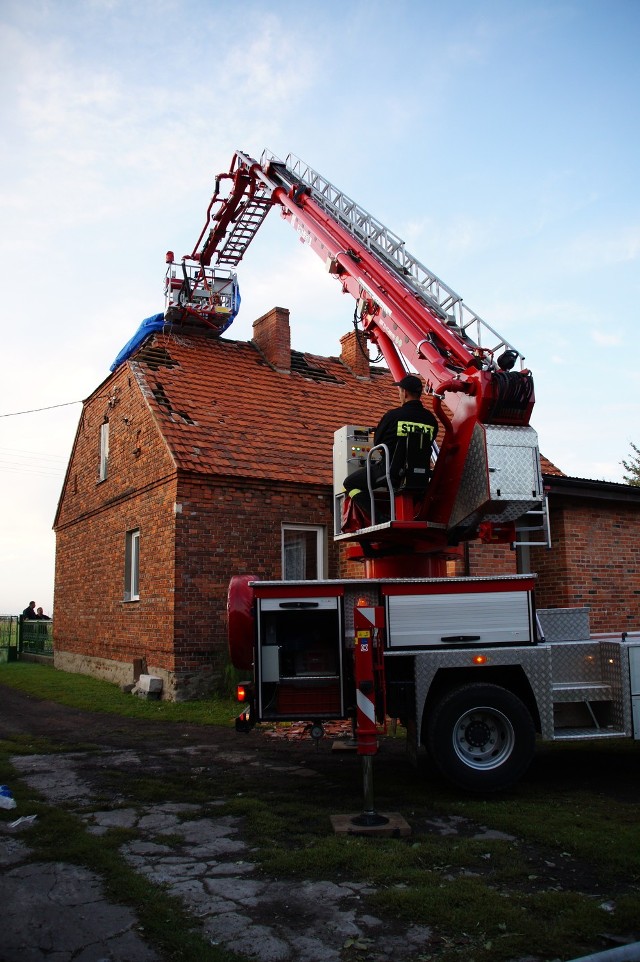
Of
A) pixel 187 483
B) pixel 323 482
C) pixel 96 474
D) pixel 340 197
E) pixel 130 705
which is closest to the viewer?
pixel 340 197

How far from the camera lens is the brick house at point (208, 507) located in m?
13.0

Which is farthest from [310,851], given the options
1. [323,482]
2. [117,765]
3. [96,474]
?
[96,474]

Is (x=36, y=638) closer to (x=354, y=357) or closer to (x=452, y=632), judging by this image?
(x=354, y=357)

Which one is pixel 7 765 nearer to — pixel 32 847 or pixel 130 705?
pixel 32 847

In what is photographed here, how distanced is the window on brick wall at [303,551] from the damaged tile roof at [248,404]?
902mm

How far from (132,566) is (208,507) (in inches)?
110

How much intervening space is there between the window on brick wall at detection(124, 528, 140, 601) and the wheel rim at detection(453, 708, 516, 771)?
913 cm

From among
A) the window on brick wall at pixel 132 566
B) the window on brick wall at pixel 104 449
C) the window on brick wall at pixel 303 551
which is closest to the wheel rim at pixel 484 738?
the window on brick wall at pixel 303 551

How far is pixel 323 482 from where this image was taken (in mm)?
14391

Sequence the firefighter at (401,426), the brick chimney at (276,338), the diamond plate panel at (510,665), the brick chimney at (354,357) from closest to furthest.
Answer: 1. the diamond plate panel at (510,665)
2. the firefighter at (401,426)
3. the brick chimney at (276,338)
4. the brick chimney at (354,357)

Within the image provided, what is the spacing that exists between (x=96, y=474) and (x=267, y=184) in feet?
26.7

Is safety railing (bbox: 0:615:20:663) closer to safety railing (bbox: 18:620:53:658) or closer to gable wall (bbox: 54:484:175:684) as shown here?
safety railing (bbox: 18:620:53:658)

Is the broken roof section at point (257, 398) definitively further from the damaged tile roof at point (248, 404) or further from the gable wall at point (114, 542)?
the gable wall at point (114, 542)

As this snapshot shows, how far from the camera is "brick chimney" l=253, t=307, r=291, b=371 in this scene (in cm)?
1819
